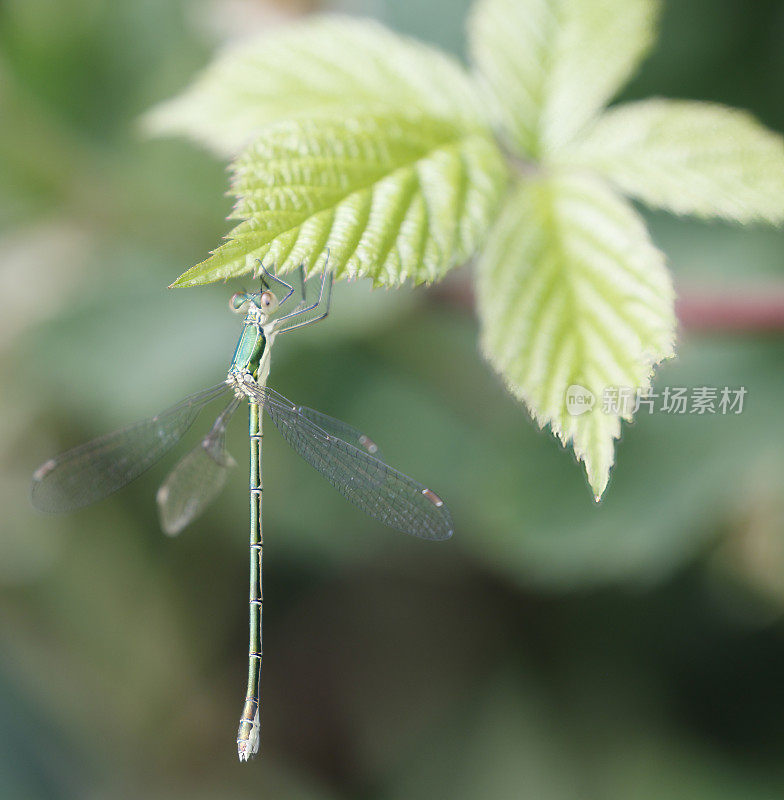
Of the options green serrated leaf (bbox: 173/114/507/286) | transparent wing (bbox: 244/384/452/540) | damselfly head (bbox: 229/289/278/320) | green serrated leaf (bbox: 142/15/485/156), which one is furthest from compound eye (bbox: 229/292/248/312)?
green serrated leaf (bbox: 173/114/507/286)

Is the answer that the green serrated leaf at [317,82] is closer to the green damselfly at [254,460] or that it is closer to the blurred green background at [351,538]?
the green damselfly at [254,460]

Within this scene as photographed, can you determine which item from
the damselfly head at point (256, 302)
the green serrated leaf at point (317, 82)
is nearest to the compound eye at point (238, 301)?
the damselfly head at point (256, 302)

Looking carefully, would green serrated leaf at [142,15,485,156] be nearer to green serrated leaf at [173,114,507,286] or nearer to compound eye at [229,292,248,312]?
green serrated leaf at [173,114,507,286]

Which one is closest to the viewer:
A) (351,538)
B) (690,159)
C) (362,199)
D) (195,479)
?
(362,199)

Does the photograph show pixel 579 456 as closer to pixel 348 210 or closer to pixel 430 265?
pixel 430 265

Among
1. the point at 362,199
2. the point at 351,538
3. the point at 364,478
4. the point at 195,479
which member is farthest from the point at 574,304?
the point at 351,538

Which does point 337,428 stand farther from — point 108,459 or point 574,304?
point 574,304

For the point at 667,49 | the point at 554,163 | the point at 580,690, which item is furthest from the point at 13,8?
the point at 580,690
